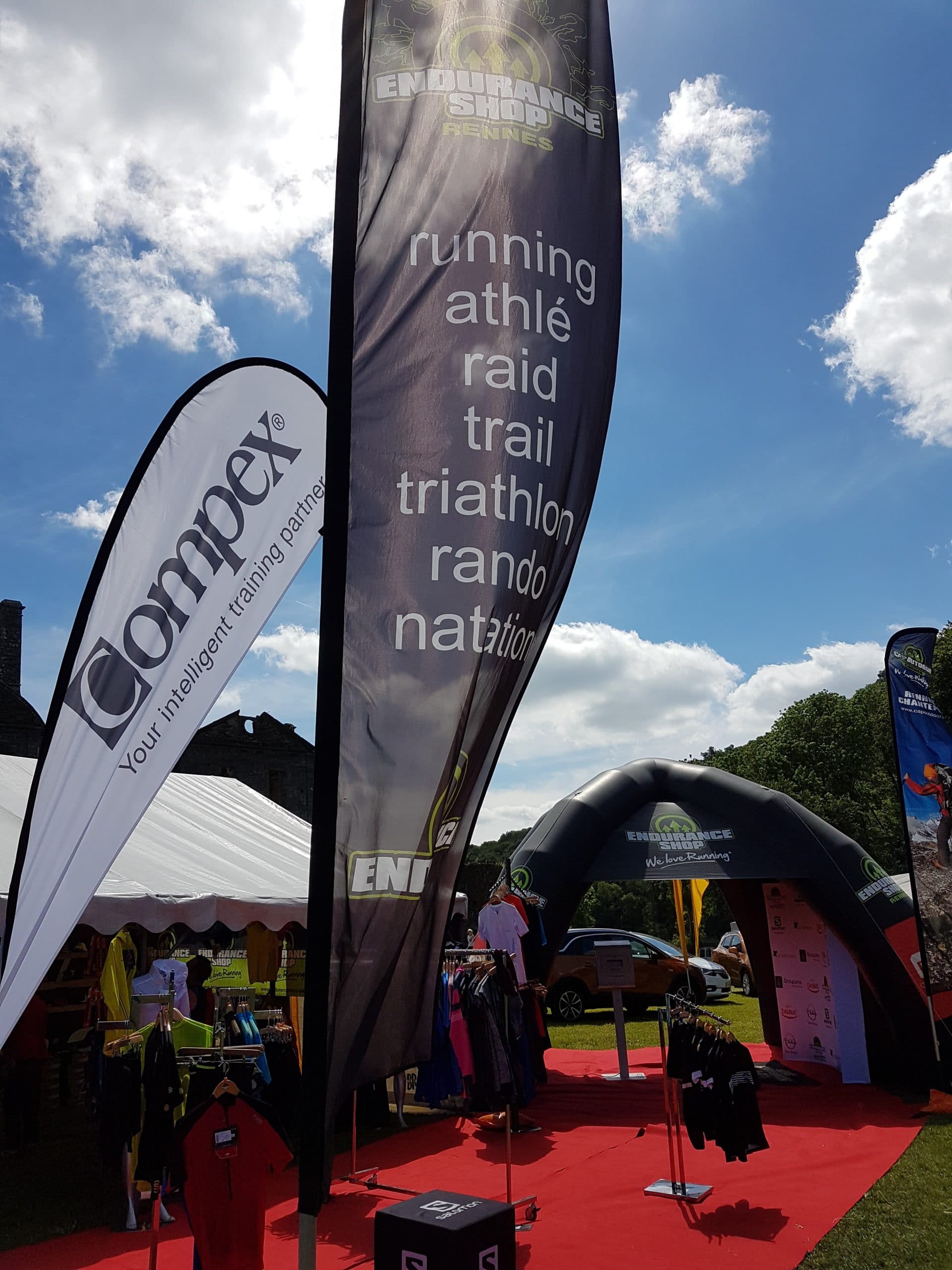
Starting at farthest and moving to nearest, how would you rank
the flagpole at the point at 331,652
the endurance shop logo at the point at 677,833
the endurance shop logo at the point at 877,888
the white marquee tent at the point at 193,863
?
the endurance shop logo at the point at 677,833 < the endurance shop logo at the point at 877,888 < the white marquee tent at the point at 193,863 < the flagpole at the point at 331,652

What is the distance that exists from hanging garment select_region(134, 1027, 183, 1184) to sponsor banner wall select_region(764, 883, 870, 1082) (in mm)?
7495

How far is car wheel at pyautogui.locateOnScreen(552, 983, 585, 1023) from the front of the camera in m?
17.8

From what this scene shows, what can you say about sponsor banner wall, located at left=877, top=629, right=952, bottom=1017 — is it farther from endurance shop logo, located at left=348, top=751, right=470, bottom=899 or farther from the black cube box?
endurance shop logo, located at left=348, top=751, right=470, bottom=899

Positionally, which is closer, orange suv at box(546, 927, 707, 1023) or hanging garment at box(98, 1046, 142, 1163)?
hanging garment at box(98, 1046, 142, 1163)

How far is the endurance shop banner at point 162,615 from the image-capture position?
5.10 metres

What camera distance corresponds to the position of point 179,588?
6.16 metres

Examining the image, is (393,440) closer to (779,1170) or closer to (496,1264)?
(496,1264)

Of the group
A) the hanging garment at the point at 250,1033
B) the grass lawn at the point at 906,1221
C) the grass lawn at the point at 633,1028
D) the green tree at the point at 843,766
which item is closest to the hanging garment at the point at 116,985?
the hanging garment at the point at 250,1033

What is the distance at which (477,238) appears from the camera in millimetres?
3988

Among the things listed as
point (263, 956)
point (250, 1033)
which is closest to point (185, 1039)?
point (250, 1033)

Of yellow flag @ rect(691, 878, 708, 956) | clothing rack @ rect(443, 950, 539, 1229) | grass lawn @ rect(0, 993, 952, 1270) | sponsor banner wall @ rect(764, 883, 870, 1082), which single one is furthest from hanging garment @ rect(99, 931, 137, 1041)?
sponsor banner wall @ rect(764, 883, 870, 1082)

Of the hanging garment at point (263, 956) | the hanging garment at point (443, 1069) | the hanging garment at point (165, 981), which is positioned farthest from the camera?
the hanging garment at point (263, 956)

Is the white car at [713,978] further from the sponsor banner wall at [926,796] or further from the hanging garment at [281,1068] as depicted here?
the hanging garment at [281,1068]

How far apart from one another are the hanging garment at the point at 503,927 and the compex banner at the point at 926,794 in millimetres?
3930
